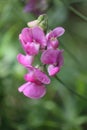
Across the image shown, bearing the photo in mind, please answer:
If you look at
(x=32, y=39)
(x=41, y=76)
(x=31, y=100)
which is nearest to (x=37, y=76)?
(x=41, y=76)

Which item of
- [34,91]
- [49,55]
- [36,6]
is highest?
[49,55]

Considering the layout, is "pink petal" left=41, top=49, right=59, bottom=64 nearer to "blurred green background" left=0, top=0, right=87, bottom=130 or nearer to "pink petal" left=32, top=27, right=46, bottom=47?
"pink petal" left=32, top=27, right=46, bottom=47

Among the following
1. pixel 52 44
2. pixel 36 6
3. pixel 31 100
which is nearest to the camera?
pixel 52 44

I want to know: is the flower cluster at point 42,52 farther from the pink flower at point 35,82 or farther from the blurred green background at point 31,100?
the blurred green background at point 31,100

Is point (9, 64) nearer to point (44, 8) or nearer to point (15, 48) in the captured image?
point (15, 48)

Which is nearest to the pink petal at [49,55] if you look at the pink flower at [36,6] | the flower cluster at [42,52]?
the flower cluster at [42,52]

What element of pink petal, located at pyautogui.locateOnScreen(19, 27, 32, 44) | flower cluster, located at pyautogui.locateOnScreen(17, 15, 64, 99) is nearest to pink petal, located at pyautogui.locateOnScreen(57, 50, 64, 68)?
flower cluster, located at pyautogui.locateOnScreen(17, 15, 64, 99)

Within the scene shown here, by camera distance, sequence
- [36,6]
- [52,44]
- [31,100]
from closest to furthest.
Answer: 1. [52,44]
2. [36,6]
3. [31,100]

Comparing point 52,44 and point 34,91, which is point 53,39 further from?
point 34,91
